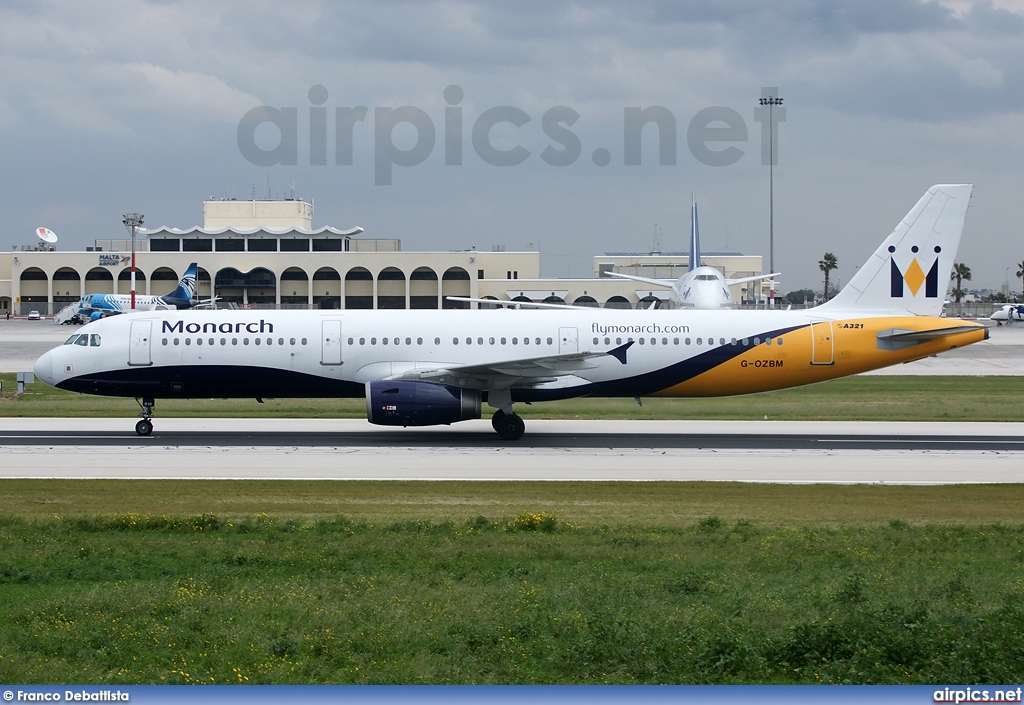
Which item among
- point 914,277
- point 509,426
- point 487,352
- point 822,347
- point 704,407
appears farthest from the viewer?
point 704,407

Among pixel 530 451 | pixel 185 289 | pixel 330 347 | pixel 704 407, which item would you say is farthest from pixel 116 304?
pixel 530 451

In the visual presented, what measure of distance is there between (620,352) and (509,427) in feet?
12.2

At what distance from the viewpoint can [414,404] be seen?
2720 centimetres

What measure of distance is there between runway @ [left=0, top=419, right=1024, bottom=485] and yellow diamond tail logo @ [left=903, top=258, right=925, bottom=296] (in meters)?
4.29

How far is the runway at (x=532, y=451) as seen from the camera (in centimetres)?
2288

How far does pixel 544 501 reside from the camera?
19547 mm

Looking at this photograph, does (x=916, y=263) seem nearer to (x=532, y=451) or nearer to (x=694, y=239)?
(x=532, y=451)

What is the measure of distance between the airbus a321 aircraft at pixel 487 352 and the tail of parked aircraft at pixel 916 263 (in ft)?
2.85

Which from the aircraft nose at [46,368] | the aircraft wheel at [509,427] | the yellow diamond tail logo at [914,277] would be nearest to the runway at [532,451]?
the aircraft wheel at [509,427]

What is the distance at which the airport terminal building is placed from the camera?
121312mm

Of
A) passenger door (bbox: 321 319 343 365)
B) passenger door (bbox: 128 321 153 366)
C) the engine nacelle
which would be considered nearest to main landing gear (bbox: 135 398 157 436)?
passenger door (bbox: 128 321 153 366)

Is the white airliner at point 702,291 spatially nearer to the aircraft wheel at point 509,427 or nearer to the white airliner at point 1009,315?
the white airliner at point 1009,315

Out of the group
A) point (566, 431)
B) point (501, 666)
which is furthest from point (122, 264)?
point (501, 666)

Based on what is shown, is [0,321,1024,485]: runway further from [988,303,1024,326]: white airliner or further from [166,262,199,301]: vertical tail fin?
[988,303,1024,326]: white airliner
